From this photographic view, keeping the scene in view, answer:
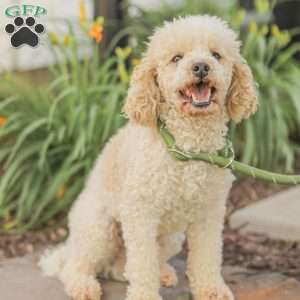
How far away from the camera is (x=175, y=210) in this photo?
329 centimetres

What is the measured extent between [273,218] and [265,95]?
138cm

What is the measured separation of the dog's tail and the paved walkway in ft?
0.14

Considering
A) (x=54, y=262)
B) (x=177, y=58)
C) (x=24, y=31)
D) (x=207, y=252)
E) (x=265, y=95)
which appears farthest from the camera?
(x=265, y=95)

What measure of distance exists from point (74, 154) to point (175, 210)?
173cm

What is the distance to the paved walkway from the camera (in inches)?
143

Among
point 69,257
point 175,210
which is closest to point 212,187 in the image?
point 175,210

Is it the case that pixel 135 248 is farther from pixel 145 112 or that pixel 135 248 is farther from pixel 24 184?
pixel 24 184

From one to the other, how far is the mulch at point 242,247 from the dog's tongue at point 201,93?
131 cm

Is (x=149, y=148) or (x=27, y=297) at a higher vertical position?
(x=149, y=148)

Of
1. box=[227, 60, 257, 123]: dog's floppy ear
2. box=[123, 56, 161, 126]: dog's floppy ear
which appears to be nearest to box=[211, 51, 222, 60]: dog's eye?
box=[227, 60, 257, 123]: dog's floppy ear

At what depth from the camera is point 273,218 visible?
4.78 m

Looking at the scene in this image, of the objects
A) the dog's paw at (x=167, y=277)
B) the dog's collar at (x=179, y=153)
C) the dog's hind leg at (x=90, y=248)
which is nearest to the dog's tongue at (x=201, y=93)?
the dog's collar at (x=179, y=153)

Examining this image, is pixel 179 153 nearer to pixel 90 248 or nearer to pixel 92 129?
pixel 90 248

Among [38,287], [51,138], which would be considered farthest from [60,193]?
[38,287]
